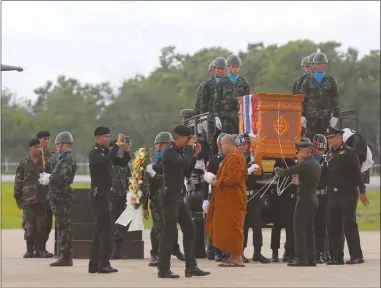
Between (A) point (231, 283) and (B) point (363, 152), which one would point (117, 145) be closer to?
(A) point (231, 283)

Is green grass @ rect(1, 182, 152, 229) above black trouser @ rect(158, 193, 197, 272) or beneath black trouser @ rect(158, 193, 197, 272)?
beneath

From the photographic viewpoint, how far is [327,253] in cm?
1812

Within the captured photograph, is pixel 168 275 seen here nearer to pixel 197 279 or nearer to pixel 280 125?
pixel 197 279

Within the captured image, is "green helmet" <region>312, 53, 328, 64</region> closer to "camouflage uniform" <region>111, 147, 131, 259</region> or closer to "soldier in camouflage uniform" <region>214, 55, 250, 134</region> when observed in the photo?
"soldier in camouflage uniform" <region>214, 55, 250, 134</region>

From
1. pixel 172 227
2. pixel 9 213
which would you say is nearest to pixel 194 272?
pixel 172 227

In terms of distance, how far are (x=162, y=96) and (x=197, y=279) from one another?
152 feet

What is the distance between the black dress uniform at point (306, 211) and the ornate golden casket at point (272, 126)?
854 mm

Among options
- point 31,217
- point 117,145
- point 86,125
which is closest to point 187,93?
point 86,125

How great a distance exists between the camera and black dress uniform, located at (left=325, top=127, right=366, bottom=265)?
55.0ft

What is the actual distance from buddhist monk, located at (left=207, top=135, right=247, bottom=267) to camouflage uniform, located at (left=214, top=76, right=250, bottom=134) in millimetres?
2762

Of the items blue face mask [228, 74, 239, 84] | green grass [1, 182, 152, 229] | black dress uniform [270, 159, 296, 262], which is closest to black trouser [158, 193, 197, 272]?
black dress uniform [270, 159, 296, 262]

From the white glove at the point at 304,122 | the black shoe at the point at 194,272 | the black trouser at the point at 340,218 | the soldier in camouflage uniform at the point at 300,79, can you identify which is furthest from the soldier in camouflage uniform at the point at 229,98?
the black shoe at the point at 194,272

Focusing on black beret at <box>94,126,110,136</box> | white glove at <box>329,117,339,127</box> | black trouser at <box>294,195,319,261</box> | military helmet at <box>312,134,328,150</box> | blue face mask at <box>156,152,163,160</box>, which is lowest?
black trouser at <box>294,195,319,261</box>

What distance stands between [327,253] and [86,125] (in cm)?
3708
